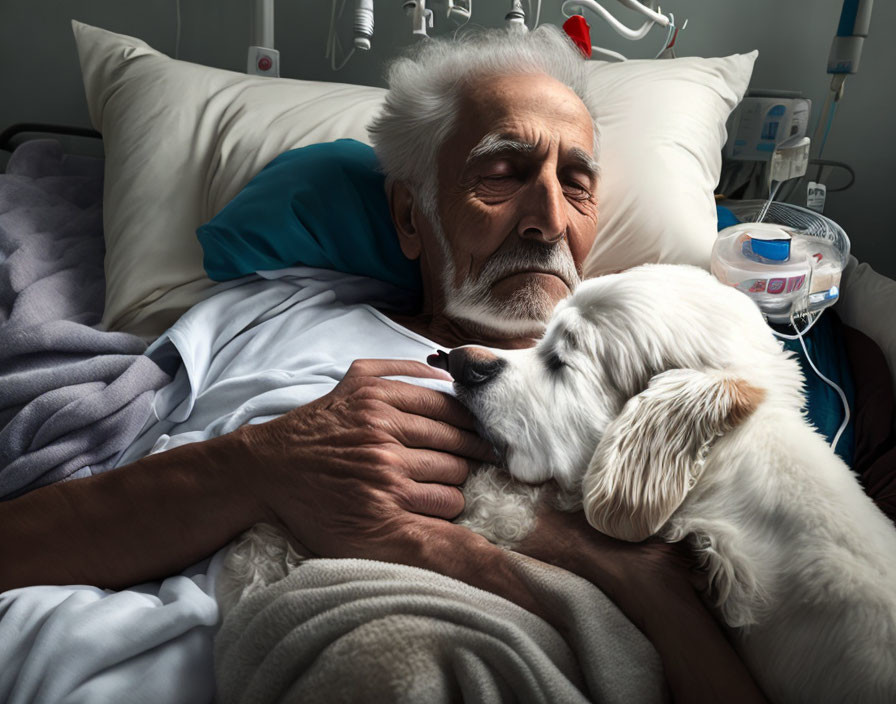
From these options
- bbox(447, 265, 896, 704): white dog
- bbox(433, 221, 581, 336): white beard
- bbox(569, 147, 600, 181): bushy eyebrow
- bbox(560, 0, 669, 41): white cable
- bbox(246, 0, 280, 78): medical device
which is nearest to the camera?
bbox(447, 265, 896, 704): white dog

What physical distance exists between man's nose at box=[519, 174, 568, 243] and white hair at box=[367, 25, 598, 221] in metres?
0.24

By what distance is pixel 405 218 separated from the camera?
1.57 metres

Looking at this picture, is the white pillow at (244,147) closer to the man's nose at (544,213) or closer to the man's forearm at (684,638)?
the man's nose at (544,213)

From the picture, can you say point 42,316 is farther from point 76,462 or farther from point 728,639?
point 728,639

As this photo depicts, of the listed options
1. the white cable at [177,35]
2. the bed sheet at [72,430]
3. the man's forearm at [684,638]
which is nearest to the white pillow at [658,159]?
the man's forearm at [684,638]

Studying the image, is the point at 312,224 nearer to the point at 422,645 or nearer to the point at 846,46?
the point at 422,645

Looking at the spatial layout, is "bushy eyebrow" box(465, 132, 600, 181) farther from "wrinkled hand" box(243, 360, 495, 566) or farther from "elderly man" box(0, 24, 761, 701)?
"wrinkled hand" box(243, 360, 495, 566)

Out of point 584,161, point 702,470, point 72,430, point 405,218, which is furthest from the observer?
point 405,218

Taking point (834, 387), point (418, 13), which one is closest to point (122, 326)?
point (418, 13)

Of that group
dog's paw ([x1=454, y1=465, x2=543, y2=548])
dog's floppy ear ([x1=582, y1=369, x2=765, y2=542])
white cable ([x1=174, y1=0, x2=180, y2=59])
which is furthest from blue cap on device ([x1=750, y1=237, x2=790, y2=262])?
white cable ([x1=174, y1=0, x2=180, y2=59])

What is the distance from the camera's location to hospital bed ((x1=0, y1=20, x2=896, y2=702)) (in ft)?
2.82

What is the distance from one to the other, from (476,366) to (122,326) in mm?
1009

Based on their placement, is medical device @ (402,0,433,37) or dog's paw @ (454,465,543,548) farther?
medical device @ (402,0,433,37)

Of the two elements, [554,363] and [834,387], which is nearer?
[554,363]
